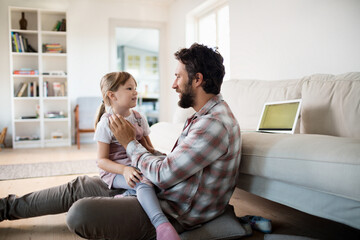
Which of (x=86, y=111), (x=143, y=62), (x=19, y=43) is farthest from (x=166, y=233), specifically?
(x=143, y=62)

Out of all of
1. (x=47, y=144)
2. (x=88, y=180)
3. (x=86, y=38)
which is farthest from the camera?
(x=86, y=38)

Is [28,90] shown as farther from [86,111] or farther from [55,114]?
[86,111]

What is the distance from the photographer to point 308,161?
4.39ft

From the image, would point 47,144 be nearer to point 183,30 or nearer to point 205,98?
point 183,30

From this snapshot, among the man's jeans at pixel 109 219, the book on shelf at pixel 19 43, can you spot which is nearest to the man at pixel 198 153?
the man's jeans at pixel 109 219

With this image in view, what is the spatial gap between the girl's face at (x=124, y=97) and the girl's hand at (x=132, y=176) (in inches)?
15.7

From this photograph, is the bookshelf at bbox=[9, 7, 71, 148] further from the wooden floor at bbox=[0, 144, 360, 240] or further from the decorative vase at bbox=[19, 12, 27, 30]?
the wooden floor at bbox=[0, 144, 360, 240]

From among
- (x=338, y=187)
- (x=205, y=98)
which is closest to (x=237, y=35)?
(x=205, y=98)

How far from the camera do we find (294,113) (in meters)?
2.12

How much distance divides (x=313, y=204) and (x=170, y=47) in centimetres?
523

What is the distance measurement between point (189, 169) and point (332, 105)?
3.95ft

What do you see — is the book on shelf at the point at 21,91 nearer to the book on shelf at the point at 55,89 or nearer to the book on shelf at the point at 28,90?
the book on shelf at the point at 28,90

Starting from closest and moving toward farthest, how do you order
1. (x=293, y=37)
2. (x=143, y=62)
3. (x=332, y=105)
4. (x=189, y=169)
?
(x=189, y=169)
(x=332, y=105)
(x=293, y=37)
(x=143, y=62)

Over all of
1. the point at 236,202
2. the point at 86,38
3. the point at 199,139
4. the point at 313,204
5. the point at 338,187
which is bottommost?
the point at 236,202
